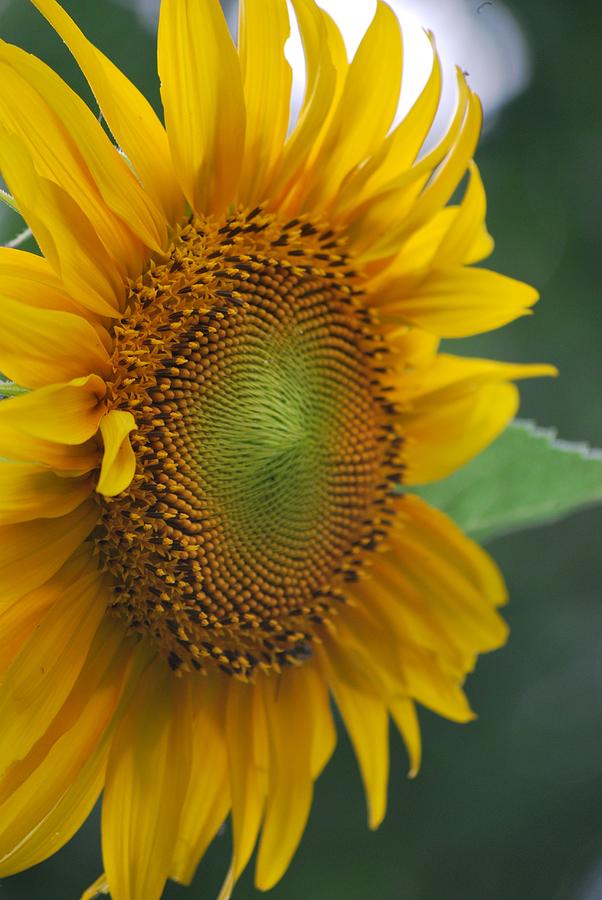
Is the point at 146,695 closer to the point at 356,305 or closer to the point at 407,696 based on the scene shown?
the point at 407,696

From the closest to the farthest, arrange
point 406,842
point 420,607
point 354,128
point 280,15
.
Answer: point 280,15 → point 354,128 → point 420,607 → point 406,842

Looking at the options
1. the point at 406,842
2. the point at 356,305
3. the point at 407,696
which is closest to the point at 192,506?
the point at 356,305

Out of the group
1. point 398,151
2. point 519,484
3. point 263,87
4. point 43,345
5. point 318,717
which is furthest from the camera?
point 519,484

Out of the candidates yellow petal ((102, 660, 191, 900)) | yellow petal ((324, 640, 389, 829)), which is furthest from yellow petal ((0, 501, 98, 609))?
yellow petal ((324, 640, 389, 829))

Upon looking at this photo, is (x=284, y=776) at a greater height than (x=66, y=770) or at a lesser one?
lesser

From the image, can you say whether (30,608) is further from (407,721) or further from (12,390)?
(407,721)

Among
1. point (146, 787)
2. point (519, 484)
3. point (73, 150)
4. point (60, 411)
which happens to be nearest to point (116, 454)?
point (60, 411)

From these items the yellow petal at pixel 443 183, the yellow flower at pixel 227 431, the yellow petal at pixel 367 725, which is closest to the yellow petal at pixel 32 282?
the yellow flower at pixel 227 431
